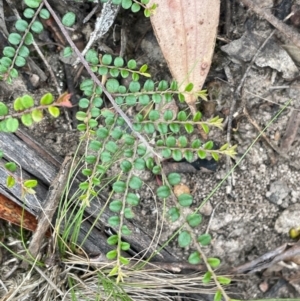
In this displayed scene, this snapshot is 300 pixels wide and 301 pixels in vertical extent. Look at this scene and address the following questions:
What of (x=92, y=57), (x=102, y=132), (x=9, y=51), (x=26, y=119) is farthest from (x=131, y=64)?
(x=26, y=119)

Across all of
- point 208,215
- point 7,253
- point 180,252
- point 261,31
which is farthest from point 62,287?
point 261,31

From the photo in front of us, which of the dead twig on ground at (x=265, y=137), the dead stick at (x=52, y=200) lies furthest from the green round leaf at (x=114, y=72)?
the dead twig on ground at (x=265, y=137)

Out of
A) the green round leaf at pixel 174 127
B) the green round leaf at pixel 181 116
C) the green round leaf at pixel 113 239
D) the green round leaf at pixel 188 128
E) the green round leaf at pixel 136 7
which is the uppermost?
the green round leaf at pixel 136 7

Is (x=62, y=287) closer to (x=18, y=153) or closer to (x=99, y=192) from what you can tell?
(x=99, y=192)

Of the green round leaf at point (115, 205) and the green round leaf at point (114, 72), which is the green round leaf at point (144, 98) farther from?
the green round leaf at point (115, 205)

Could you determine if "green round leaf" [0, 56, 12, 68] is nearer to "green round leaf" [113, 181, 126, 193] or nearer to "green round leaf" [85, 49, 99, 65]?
"green round leaf" [85, 49, 99, 65]

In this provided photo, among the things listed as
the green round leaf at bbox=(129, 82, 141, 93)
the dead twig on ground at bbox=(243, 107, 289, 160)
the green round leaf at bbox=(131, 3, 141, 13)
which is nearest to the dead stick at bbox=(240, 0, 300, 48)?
the dead twig on ground at bbox=(243, 107, 289, 160)

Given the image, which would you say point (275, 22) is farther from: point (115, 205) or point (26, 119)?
point (26, 119)
